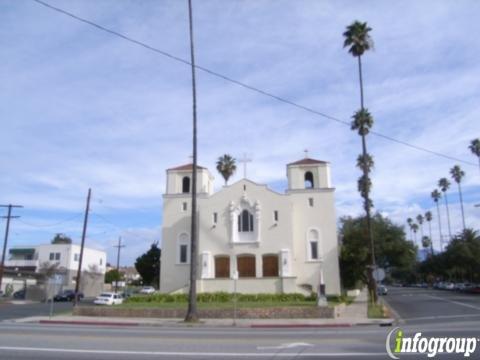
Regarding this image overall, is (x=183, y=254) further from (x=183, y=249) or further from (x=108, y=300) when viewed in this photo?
(x=108, y=300)

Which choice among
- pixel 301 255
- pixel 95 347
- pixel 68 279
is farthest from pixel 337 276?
pixel 68 279

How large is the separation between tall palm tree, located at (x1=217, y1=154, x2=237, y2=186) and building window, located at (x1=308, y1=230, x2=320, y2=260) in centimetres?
1592

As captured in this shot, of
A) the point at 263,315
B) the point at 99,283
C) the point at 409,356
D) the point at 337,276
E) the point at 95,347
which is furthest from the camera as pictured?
the point at 99,283

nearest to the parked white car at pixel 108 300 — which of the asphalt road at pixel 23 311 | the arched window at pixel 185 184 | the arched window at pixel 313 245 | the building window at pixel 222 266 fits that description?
the asphalt road at pixel 23 311

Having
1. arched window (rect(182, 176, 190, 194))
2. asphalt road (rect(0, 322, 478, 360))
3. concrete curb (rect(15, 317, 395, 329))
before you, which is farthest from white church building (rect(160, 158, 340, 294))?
asphalt road (rect(0, 322, 478, 360))

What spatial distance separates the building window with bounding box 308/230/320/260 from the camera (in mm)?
46013

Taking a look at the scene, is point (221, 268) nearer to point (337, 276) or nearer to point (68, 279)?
point (337, 276)

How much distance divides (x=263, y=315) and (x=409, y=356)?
18.3 metres

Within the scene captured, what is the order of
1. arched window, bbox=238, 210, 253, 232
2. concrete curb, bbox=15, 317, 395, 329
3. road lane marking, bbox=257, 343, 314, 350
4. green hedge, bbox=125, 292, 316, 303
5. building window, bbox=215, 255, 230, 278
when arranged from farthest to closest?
arched window, bbox=238, 210, 253, 232 → building window, bbox=215, 255, 230, 278 → green hedge, bbox=125, 292, 316, 303 → concrete curb, bbox=15, 317, 395, 329 → road lane marking, bbox=257, 343, 314, 350

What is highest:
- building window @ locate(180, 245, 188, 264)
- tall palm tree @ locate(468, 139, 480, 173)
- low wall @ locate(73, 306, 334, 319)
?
tall palm tree @ locate(468, 139, 480, 173)

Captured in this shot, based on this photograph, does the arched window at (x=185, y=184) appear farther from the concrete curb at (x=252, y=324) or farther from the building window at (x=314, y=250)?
the concrete curb at (x=252, y=324)

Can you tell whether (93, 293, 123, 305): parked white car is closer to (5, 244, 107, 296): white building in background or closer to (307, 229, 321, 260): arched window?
(307, 229, 321, 260): arched window

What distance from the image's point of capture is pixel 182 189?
49.6 m

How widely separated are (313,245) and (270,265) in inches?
199
